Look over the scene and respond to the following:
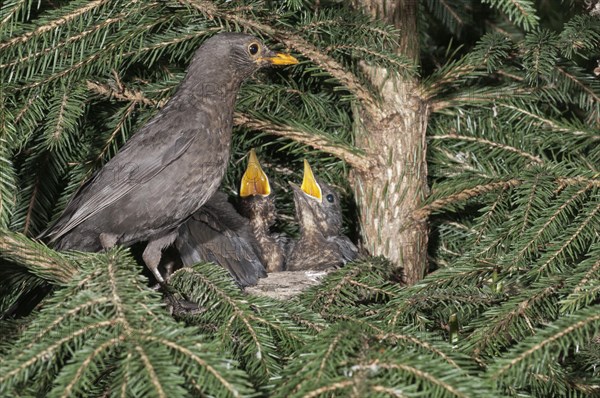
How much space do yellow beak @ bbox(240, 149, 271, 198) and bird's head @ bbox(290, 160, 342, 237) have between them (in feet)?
0.61

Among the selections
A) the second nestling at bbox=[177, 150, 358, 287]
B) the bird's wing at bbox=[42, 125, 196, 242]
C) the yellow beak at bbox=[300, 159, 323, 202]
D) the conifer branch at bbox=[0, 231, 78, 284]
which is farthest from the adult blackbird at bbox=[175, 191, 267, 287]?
the conifer branch at bbox=[0, 231, 78, 284]

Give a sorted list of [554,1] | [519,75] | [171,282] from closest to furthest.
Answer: [171,282] < [519,75] < [554,1]

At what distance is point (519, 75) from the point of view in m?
4.00

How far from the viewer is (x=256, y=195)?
432 cm

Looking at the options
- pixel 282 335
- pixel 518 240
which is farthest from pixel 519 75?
pixel 282 335

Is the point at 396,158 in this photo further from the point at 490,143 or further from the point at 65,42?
the point at 65,42

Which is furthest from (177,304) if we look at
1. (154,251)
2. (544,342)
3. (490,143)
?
(490,143)

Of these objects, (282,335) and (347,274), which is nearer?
(282,335)

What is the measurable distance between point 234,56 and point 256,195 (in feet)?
3.25

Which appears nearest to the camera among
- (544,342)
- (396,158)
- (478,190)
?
(544,342)

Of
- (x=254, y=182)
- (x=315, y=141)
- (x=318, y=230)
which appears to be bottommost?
(x=318, y=230)

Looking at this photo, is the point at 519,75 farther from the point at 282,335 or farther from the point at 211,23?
the point at 282,335

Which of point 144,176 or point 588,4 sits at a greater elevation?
point 588,4

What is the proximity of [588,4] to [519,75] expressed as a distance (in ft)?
1.74
